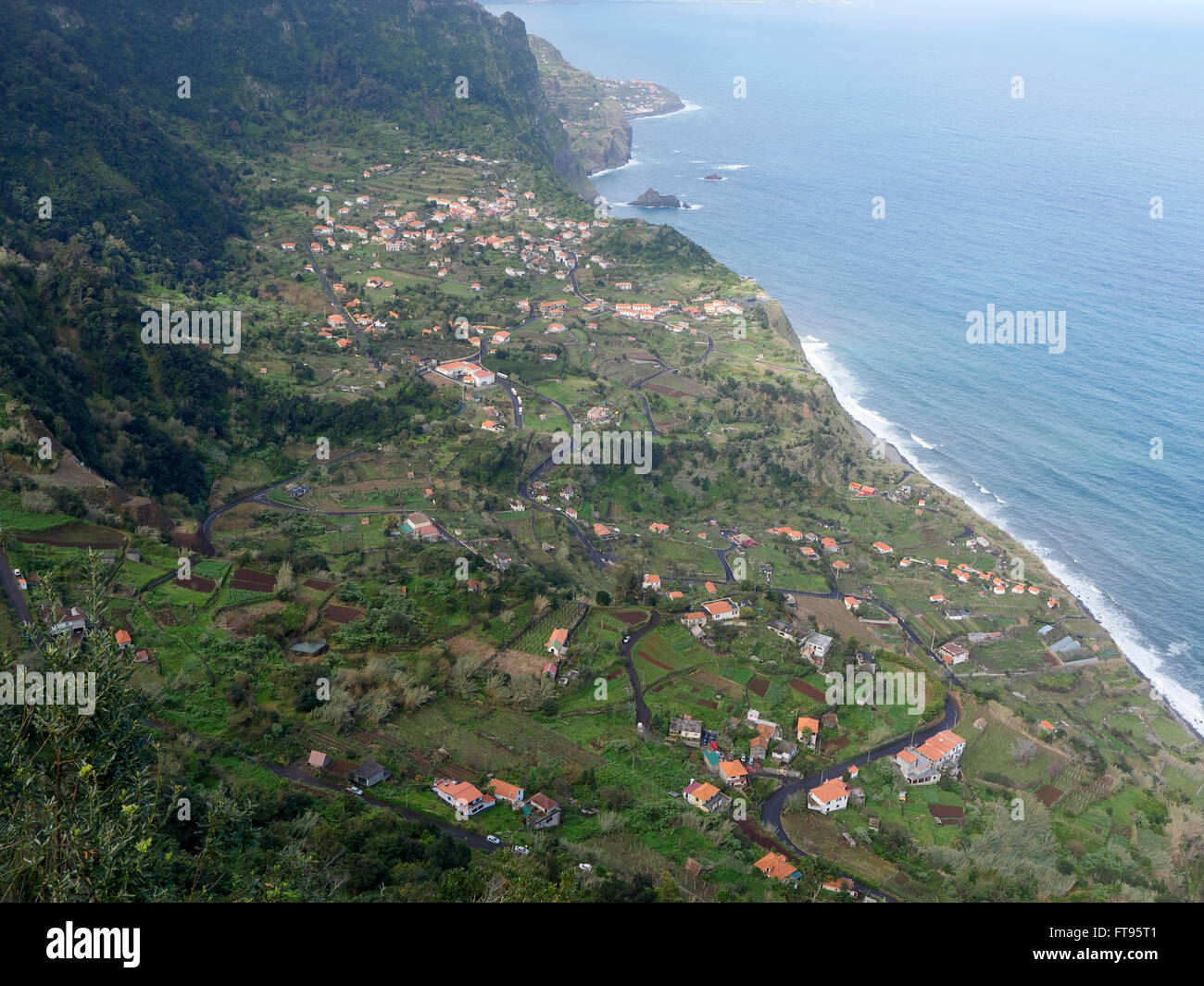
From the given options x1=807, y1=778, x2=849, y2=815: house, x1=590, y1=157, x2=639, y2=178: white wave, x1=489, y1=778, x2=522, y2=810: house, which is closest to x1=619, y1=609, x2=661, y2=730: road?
Result: x1=807, y1=778, x2=849, y2=815: house

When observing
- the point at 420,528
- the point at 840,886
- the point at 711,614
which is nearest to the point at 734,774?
the point at 840,886

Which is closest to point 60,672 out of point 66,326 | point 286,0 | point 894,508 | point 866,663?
point 866,663

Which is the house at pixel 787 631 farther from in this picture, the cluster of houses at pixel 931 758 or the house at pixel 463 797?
the house at pixel 463 797

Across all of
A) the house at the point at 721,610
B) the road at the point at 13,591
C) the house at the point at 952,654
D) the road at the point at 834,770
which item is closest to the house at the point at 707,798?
the road at the point at 834,770

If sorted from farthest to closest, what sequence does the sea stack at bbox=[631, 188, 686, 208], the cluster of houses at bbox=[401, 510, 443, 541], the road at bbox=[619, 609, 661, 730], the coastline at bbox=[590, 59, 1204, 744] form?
the sea stack at bbox=[631, 188, 686, 208] < the cluster of houses at bbox=[401, 510, 443, 541] < the coastline at bbox=[590, 59, 1204, 744] < the road at bbox=[619, 609, 661, 730]

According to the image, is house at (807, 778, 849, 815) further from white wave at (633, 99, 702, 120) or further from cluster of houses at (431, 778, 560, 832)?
white wave at (633, 99, 702, 120)

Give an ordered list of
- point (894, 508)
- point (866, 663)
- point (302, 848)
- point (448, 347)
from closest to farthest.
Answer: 1. point (302, 848)
2. point (866, 663)
3. point (894, 508)
4. point (448, 347)

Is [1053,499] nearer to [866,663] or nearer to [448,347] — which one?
[866,663]
